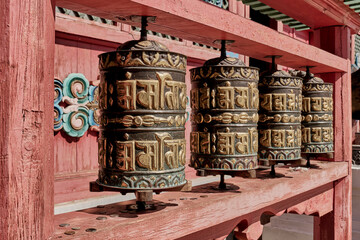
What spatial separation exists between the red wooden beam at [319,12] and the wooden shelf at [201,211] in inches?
36.6

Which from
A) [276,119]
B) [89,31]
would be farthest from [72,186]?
[276,119]

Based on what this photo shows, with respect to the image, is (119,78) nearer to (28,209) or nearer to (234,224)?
(28,209)

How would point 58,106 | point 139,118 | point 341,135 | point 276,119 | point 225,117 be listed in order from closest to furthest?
point 139,118
point 225,117
point 276,119
point 341,135
point 58,106

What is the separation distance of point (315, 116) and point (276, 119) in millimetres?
466

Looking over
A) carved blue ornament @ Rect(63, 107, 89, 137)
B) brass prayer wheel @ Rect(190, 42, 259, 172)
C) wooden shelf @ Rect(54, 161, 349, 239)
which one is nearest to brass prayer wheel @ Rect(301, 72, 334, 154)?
wooden shelf @ Rect(54, 161, 349, 239)

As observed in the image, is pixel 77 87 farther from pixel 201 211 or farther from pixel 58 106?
pixel 201 211

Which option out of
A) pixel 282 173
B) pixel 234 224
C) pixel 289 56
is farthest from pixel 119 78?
pixel 282 173

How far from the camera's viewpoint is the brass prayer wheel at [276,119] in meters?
1.76

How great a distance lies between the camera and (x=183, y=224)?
1.21 metres

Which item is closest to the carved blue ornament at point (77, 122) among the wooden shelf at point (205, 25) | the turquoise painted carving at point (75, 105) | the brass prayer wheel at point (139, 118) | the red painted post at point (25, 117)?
the turquoise painted carving at point (75, 105)

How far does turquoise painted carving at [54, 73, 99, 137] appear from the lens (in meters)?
3.04

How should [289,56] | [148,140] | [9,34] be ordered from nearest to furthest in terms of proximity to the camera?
[9,34] < [148,140] < [289,56]

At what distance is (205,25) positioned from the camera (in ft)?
4.29

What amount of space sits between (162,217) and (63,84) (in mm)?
2188
